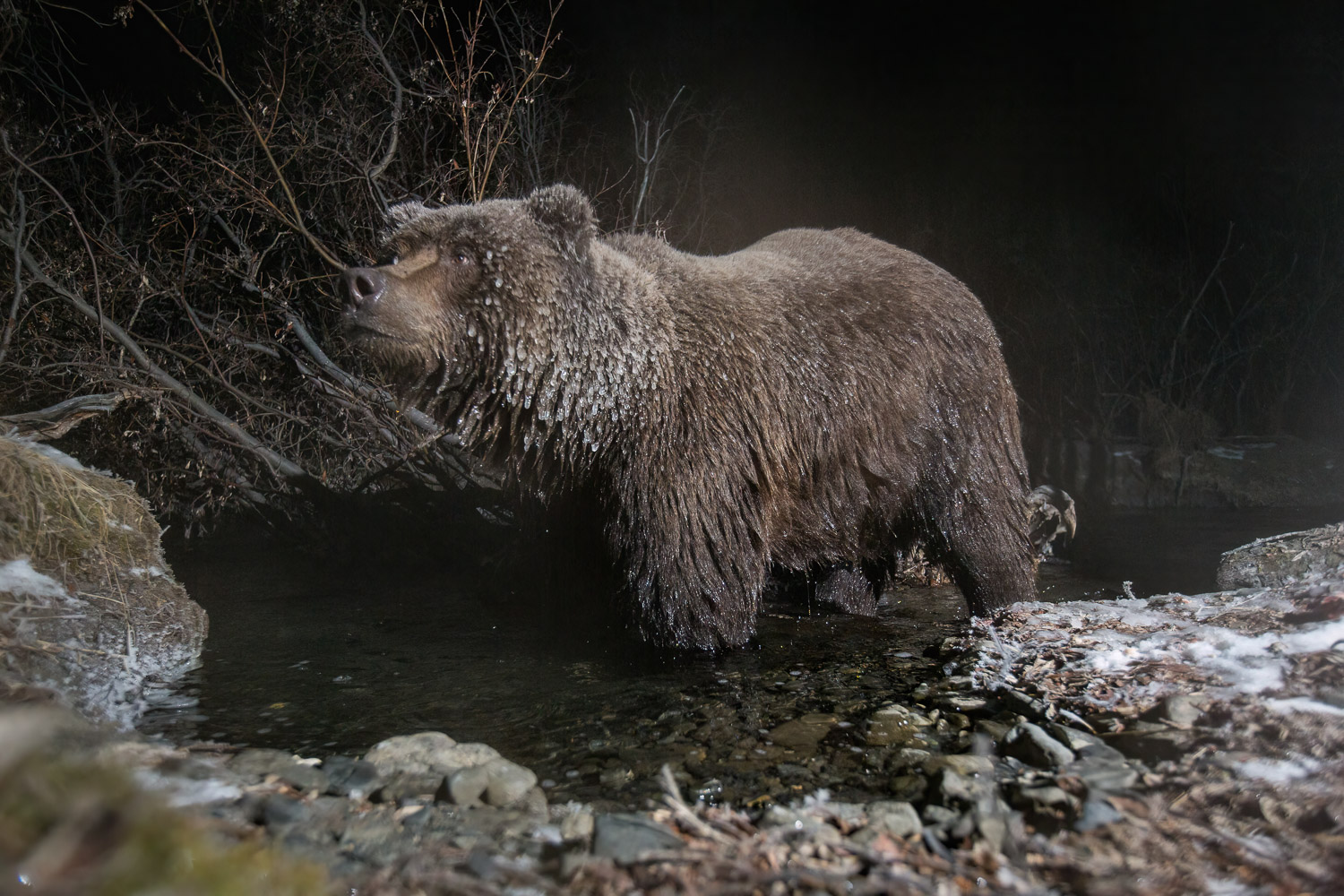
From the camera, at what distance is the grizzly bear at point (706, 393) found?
3.48 metres

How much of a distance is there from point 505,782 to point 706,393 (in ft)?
6.38

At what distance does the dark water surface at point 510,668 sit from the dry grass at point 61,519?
1.93 ft

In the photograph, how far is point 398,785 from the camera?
2.25 m

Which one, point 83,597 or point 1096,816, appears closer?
point 1096,816

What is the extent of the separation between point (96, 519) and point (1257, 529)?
8.00 metres

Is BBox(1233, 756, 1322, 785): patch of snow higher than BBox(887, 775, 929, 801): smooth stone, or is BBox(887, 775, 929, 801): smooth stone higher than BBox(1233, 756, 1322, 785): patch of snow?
BBox(1233, 756, 1322, 785): patch of snow

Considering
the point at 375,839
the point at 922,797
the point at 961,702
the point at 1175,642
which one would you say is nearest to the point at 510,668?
the point at 375,839

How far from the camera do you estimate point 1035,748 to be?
7.73ft

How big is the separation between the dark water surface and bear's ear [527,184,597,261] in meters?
1.52

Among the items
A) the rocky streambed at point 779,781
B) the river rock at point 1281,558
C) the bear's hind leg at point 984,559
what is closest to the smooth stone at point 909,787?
the rocky streambed at point 779,781

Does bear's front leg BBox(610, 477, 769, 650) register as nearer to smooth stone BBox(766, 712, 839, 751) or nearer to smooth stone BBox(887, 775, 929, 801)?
smooth stone BBox(766, 712, 839, 751)

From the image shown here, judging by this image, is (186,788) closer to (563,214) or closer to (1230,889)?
(1230,889)

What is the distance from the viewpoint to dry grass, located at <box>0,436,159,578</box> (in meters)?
3.29

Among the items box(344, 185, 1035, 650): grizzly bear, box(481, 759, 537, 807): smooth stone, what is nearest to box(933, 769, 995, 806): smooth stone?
box(481, 759, 537, 807): smooth stone
